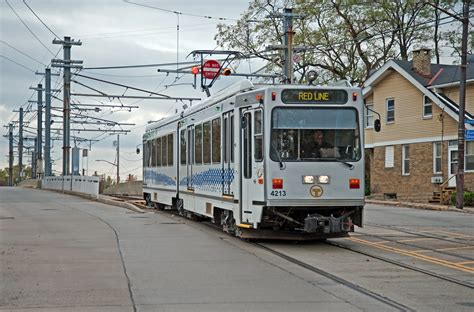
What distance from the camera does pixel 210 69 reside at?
31500mm

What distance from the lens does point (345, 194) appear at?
14086mm

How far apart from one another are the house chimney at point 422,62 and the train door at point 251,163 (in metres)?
25.4

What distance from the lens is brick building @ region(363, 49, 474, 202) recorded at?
3478 cm

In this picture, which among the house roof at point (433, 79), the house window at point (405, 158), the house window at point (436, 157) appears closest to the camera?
the house roof at point (433, 79)

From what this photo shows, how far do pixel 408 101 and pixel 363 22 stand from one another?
1019 centimetres

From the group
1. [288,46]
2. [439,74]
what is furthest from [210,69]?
[439,74]

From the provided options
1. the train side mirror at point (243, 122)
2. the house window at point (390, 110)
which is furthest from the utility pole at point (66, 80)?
the train side mirror at point (243, 122)

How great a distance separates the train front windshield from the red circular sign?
57.3 ft

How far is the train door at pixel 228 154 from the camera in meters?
15.5

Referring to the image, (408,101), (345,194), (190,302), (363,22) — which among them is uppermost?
(363,22)

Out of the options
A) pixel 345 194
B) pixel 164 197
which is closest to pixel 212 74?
pixel 164 197

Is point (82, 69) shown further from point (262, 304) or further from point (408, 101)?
point (262, 304)

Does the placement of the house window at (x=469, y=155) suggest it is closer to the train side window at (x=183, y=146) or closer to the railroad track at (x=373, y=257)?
the train side window at (x=183, y=146)

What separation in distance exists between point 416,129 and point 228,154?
927 inches
